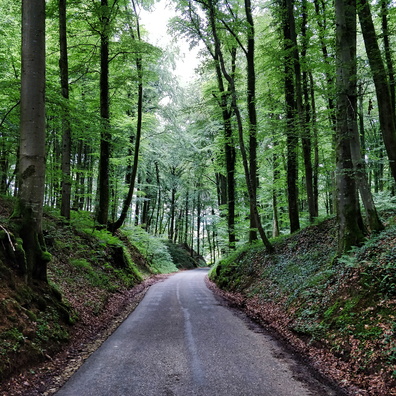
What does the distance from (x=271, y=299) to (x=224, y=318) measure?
1.61 metres

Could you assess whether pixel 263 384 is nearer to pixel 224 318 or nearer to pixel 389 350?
pixel 389 350

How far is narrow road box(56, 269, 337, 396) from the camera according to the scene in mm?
3891

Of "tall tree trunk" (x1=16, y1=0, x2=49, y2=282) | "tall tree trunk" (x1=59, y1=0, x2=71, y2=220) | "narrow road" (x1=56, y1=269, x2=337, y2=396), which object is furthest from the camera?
"tall tree trunk" (x1=59, y1=0, x2=71, y2=220)

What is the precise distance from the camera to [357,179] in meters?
7.39

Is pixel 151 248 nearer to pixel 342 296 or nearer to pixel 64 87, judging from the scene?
pixel 64 87

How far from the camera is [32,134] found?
19.5ft

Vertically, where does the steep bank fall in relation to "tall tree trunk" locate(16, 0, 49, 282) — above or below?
below

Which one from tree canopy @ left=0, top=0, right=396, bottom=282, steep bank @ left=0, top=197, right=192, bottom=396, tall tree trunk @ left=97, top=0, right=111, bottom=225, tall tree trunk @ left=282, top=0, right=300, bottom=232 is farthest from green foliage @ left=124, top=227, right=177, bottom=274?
tall tree trunk @ left=282, top=0, right=300, bottom=232

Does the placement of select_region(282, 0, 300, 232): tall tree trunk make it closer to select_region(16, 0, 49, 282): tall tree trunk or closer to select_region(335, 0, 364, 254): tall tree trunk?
select_region(335, 0, 364, 254): tall tree trunk

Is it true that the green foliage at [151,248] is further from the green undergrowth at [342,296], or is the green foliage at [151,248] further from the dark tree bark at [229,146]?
the green undergrowth at [342,296]

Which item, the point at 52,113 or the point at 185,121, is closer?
the point at 52,113

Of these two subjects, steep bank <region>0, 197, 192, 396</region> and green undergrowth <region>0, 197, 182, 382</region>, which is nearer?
steep bank <region>0, 197, 192, 396</region>

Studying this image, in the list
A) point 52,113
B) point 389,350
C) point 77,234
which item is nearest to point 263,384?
point 389,350

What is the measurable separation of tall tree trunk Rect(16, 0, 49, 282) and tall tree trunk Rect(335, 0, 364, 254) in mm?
6857
